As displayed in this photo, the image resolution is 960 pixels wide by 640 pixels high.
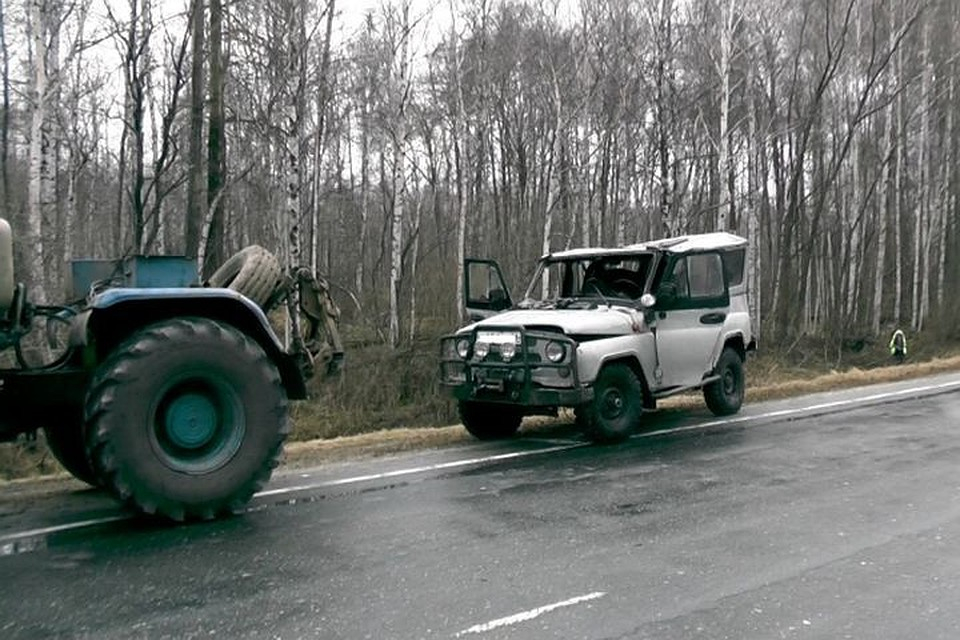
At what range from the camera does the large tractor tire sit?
590 centimetres

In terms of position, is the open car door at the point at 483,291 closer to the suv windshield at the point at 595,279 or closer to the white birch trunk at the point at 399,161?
the suv windshield at the point at 595,279

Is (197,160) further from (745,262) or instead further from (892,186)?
(892,186)

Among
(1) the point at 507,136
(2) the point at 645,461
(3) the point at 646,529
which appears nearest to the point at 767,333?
(1) the point at 507,136

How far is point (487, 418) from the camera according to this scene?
10.6 m

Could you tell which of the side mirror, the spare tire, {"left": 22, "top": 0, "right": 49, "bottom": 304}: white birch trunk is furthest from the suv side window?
{"left": 22, "top": 0, "right": 49, "bottom": 304}: white birch trunk

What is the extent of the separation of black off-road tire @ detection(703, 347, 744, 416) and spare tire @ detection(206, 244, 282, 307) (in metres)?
6.64

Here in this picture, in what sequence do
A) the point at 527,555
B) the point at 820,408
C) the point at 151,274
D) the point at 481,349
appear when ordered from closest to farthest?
the point at 527,555, the point at 151,274, the point at 481,349, the point at 820,408

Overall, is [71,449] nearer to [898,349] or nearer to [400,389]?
[400,389]

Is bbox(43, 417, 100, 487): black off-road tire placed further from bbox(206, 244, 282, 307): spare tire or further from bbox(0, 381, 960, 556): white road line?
bbox(206, 244, 282, 307): spare tire

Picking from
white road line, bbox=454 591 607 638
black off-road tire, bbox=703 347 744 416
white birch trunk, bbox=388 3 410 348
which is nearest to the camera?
white road line, bbox=454 591 607 638

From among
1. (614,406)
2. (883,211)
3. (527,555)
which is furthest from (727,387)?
(883,211)

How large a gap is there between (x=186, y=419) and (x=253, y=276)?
54.2 inches

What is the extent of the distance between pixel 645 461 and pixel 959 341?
25.3 m

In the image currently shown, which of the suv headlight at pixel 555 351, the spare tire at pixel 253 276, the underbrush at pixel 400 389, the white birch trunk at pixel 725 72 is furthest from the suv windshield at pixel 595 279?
the white birch trunk at pixel 725 72
